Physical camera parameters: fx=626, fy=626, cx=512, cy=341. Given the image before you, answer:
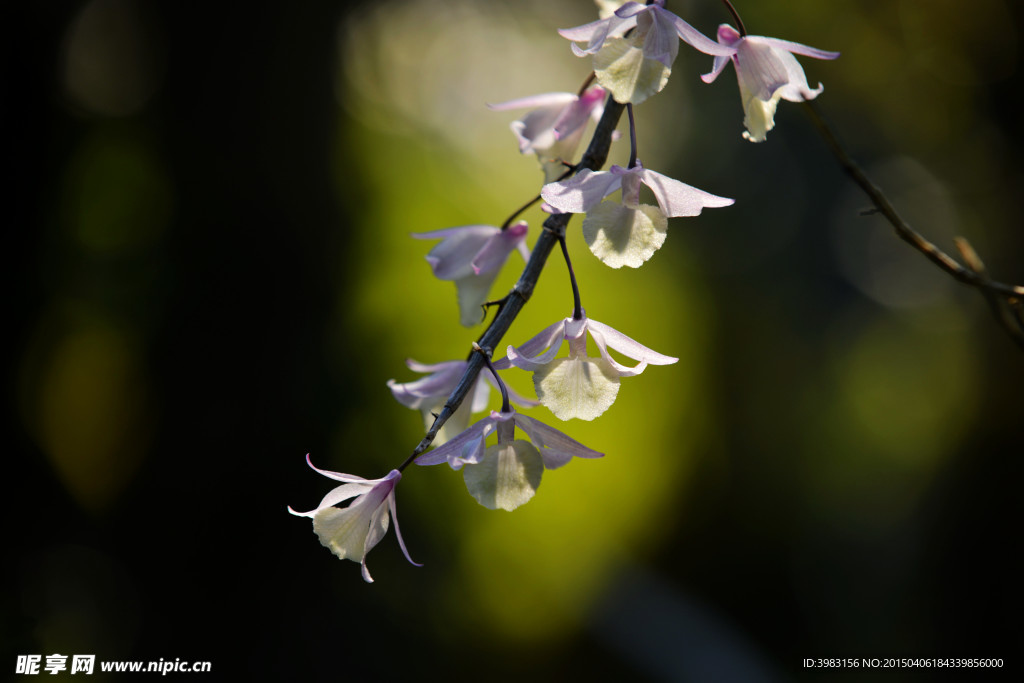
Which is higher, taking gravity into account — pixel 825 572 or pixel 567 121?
pixel 567 121

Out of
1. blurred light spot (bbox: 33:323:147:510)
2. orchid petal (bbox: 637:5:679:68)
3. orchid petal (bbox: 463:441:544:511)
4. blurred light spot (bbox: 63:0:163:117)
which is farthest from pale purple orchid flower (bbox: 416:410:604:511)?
blurred light spot (bbox: 63:0:163:117)

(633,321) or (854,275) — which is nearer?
(633,321)

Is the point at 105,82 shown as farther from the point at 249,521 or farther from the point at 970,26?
the point at 970,26

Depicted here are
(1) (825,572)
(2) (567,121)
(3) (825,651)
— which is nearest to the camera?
(2) (567,121)

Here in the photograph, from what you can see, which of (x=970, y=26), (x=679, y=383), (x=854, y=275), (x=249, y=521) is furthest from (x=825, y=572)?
(x=249, y=521)

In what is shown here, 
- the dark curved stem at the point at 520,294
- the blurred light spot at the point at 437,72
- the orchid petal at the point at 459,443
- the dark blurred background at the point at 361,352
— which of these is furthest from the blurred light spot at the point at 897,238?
the orchid petal at the point at 459,443

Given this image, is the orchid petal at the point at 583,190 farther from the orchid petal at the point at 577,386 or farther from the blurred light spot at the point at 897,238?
the blurred light spot at the point at 897,238

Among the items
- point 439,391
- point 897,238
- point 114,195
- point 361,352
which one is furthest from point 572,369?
point 897,238

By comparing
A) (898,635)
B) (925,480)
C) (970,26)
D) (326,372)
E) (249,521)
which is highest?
(970,26)
